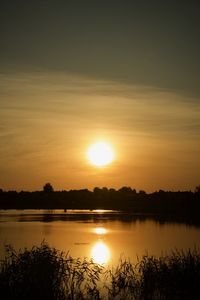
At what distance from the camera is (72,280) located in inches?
660

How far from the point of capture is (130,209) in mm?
162000

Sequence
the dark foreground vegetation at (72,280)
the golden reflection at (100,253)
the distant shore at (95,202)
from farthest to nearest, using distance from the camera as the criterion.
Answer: the distant shore at (95,202), the golden reflection at (100,253), the dark foreground vegetation at (72,280)

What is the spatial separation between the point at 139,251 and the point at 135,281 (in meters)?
22.2

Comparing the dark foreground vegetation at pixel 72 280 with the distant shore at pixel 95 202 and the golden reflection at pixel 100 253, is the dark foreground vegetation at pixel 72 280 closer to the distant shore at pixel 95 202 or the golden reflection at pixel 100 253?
the golden reflection at pixel 100 253

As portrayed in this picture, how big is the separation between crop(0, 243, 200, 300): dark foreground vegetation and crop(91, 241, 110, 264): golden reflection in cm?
1415

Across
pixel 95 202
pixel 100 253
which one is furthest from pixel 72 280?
pixel 95 202

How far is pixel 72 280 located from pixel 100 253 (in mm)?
24937

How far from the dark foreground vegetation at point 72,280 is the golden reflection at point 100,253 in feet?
46.4

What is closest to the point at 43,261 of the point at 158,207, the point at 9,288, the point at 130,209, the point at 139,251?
the point at 9,288

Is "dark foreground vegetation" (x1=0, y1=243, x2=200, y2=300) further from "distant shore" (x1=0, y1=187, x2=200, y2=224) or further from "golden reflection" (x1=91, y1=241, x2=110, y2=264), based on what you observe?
"distant shore" (x1=0, y1=187, x2=200, y2=224)

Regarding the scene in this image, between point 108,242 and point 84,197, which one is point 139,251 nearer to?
point 108,242

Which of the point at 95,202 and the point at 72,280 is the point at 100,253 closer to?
the point at 72,280

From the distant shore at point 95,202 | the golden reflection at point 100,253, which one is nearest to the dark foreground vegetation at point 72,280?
the golden reflection at point 100,253

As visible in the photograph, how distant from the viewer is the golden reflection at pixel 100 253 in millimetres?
35519
